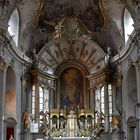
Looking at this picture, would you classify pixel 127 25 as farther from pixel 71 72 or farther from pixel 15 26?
pixel 15 26

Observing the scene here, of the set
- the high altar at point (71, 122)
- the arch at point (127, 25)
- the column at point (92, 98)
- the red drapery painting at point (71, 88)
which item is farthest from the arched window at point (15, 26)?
the arch at point (127, 25)

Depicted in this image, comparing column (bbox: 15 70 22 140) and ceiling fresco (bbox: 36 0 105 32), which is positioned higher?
ceiling fresco (bbox: 36 0 105 32)

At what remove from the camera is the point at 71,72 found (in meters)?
32.0

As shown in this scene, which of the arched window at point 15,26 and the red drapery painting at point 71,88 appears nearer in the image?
the arched window at point 15,26

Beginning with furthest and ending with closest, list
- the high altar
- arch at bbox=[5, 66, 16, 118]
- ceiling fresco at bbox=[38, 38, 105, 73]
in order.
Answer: ceiling fresco at bbox=[38, 38, 105, 73] → the high altar → arch at bbox=[5, 66, 16, 118]

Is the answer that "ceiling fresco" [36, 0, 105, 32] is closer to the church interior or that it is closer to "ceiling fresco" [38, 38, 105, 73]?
the church interior

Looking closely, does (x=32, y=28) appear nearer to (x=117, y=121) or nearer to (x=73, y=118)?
(x=73, y=118)

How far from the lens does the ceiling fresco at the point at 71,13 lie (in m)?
28.0

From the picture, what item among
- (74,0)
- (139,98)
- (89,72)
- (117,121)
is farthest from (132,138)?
(74,0)

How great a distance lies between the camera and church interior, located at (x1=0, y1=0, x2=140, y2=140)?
86.9 ft

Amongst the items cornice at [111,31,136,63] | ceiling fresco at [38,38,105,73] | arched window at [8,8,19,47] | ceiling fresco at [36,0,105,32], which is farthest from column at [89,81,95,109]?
arched window at [8,8,19,47]

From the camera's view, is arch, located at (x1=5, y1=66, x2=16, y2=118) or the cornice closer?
the cornice

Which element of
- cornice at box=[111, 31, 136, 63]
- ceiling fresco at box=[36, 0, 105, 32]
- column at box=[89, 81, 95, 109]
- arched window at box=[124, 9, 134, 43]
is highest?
ceiling fresco at box=[36, 0, 105, 32]

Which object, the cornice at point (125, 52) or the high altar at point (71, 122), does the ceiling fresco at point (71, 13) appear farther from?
the high altar at point (71, 122)
